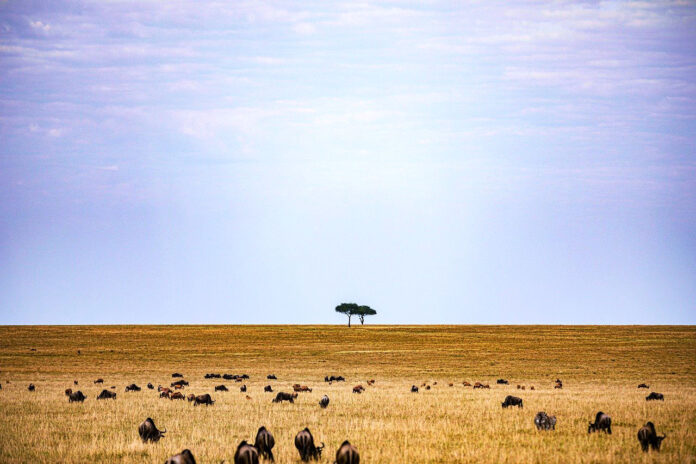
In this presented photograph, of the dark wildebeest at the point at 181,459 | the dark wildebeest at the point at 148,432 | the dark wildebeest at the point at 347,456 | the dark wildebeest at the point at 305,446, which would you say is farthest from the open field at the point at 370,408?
the dark wildebeest at the point at 181,459

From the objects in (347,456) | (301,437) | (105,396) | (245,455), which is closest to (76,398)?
(105,396)

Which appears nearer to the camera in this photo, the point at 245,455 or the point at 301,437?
the point at 245,455

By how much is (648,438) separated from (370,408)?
1138cm

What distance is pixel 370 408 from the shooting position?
80.4 ft

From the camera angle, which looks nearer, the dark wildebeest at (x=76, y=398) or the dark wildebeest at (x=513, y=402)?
the dark wildebeest at (x=513, y=402)

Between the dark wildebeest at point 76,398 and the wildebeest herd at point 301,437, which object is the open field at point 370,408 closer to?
the wildebeest herd at point 301,437

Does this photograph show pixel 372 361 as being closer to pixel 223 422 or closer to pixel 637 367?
pixel 637 367

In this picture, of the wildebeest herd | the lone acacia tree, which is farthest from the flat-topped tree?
the wildebeest herd

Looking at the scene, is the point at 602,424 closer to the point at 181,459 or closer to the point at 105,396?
the point at 181,459

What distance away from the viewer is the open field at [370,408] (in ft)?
50.1

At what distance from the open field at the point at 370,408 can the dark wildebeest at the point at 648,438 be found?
1.05 ft

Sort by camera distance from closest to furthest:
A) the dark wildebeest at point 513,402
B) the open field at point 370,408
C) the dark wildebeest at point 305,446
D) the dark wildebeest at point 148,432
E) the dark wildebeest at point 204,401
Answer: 1. the dark wildebeest at point 305,446
2. the open field at point 370,408
3. the dark wildebeest at point 148,432
4. the dark wildebeest at point 513,402
5. the dark wildebeest at point 204,401

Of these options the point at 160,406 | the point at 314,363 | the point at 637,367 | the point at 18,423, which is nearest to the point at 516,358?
the point at 637,367

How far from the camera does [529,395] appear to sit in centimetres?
2986
